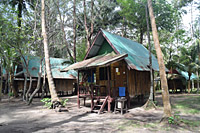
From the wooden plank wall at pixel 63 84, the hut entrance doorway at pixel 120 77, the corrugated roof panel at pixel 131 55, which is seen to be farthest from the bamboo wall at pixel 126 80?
the wooden plank wall at pixel 63 84

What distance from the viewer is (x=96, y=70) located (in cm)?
1358

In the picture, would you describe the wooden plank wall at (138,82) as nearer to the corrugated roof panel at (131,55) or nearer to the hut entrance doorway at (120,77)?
the hut entrance doorway at (120,77)

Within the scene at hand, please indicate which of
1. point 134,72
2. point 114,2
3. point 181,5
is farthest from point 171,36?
point 134,72

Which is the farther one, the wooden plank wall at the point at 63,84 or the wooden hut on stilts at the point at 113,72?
the wooden plank wall at the point at 63,84

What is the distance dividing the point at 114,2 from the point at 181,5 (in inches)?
441

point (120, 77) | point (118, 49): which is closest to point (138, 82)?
point (120, 77)

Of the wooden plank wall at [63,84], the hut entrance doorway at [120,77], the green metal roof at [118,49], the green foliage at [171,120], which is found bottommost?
the green foliage at [171,120]

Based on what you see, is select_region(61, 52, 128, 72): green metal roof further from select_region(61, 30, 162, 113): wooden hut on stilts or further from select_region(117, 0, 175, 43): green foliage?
select_region(117, 0, 175, 43): green foliage

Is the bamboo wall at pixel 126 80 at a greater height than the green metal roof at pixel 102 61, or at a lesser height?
lesser

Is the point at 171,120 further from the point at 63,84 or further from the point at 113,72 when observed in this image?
the point at 63,84

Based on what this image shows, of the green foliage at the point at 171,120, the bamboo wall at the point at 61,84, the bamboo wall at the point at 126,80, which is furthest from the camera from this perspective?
the bamboo wall at the point at 61,84

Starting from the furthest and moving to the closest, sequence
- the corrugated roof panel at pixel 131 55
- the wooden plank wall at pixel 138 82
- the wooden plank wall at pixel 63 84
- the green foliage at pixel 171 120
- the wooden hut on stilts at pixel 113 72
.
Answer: the wooden plank wall at pixel 63 84 → the wooden plank wall at pixel 138 82 → the wooden hut on stilts at pixel 113 72 → the corrugated roof panel at pixel 131 55 → the green foliage at pixel 171 120

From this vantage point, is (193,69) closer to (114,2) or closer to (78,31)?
(114,2)

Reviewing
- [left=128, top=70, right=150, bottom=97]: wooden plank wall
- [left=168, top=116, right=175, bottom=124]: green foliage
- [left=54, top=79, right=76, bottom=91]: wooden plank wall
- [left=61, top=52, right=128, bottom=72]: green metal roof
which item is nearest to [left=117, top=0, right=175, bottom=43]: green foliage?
[left=128, top=70, right=150, bottom=97]: wooden plank wall
